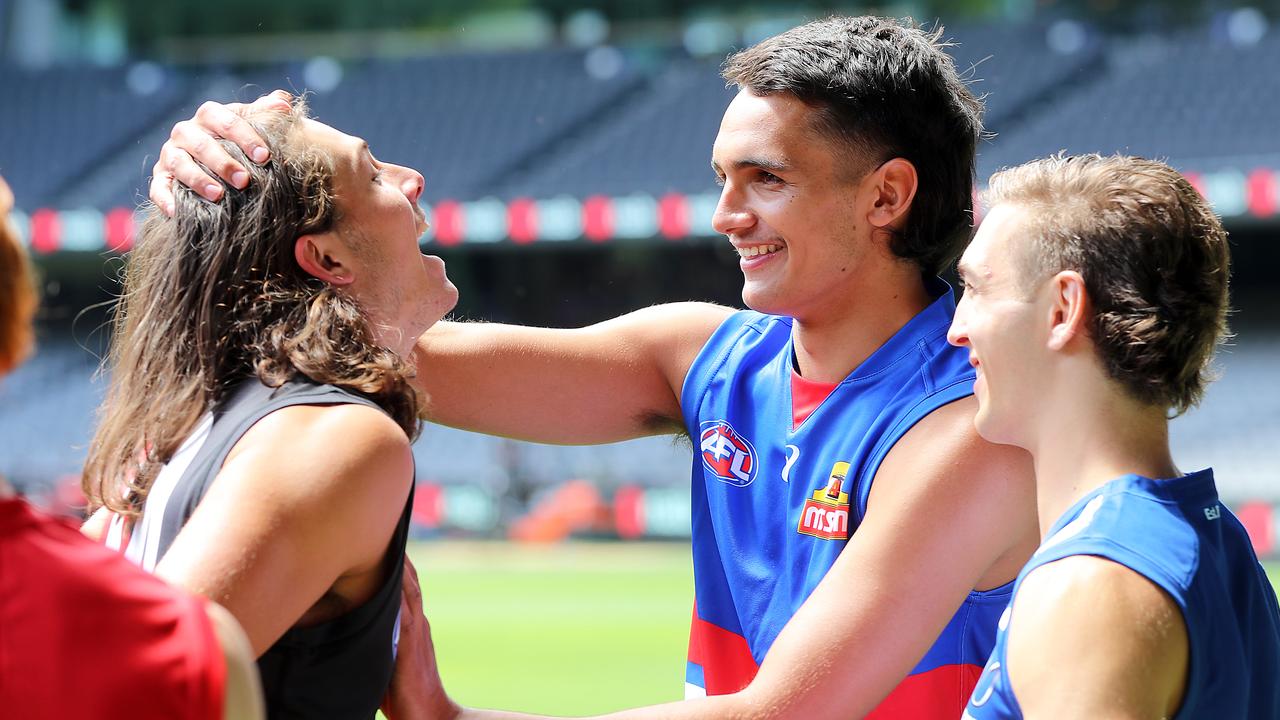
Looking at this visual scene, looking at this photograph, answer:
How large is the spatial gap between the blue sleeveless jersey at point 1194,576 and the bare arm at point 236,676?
974 mm

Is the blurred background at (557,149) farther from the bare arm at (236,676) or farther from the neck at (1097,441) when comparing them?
the bare arm at (236,676)

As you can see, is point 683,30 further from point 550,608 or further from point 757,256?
point 757,256

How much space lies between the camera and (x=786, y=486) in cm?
268

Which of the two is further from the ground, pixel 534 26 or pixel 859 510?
pixel 534 26

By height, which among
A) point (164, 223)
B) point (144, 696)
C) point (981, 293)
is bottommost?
point (144, 696)

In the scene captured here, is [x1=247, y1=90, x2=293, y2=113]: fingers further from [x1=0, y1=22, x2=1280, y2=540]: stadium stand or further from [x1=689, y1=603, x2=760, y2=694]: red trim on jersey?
[x1=0, y1=22, x2=1280, y2=540]: stadium stand

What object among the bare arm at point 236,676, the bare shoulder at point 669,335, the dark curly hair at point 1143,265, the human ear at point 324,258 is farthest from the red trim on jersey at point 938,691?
the bare arm at point 236,676

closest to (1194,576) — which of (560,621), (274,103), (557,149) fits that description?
(274,103)

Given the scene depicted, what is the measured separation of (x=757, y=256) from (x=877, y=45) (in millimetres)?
483

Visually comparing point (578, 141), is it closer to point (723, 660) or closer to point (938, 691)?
point (723, 660)

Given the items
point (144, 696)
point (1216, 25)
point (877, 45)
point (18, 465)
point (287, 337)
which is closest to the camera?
point (144, 696)

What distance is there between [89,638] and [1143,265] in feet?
4.78

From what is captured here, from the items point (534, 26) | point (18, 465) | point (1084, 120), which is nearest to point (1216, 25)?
point (1084, 120)

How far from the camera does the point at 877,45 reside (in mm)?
2721
